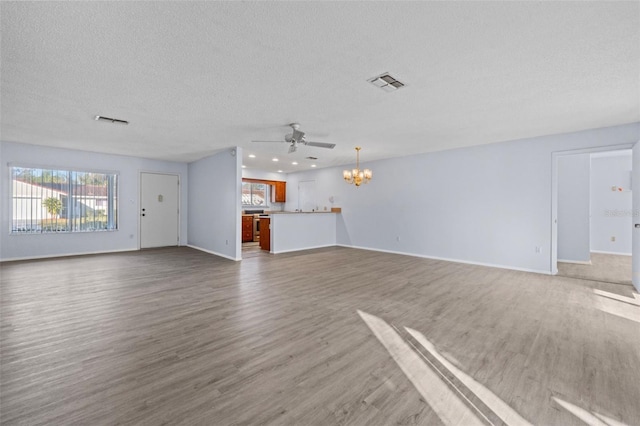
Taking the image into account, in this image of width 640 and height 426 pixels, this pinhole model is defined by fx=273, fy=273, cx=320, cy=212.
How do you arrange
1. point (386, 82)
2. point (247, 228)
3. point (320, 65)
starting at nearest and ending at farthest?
1. point (320, 65)
2. point (386, 82)
3. point (247, 228)

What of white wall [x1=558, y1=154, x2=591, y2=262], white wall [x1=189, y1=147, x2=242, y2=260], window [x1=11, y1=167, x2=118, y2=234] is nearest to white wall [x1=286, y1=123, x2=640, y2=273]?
white wall [x1=558, y1=154, x2=591, y2=262]

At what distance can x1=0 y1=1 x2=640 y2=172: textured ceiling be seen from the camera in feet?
6.42

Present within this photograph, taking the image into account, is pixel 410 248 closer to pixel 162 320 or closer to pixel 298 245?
pixel 298 245

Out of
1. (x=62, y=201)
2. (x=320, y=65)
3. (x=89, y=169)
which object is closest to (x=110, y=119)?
(x=89, y=169)

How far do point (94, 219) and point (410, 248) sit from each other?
26.8ft

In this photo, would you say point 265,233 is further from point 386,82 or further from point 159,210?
point 386,82

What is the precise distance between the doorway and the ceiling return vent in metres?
4.01

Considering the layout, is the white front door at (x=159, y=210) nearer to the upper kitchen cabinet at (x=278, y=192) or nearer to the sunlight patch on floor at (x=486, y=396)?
the upper kitchen cabinet at (x=278, y=192)

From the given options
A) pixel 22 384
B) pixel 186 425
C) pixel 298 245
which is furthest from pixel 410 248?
pixel 22 384

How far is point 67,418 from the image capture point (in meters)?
1.56

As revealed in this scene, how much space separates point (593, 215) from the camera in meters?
7.68

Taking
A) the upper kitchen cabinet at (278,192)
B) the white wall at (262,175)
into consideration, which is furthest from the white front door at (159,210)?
the upper kitchen cabinet at (278,192)

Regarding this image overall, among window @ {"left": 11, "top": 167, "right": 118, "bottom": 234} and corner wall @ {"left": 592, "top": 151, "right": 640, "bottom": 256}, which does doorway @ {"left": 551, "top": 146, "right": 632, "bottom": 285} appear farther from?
window @ {"left": 11, "top": 167, "right": 118, "bottom": 234}

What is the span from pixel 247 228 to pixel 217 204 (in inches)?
110
